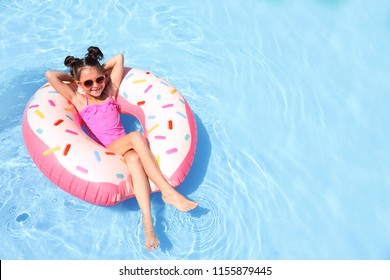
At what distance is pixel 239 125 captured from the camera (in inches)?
169

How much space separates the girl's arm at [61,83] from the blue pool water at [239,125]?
67 centimetres

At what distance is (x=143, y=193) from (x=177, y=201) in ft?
0.83

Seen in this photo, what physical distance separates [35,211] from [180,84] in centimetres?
186

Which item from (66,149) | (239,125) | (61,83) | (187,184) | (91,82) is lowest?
(187,184)

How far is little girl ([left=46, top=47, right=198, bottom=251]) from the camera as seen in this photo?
3270mm

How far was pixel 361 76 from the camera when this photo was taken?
16.1 ft

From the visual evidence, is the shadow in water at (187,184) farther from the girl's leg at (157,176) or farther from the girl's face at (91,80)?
the girl's face at (91,80)

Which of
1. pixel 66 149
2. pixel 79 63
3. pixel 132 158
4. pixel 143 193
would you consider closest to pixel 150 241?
pixel 143 193

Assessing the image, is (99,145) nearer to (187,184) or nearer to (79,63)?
(79,63)

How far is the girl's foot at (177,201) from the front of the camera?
3.27m

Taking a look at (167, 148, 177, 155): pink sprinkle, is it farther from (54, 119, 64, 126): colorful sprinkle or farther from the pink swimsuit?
(54, 119, 64, 126): colorful sprinkle

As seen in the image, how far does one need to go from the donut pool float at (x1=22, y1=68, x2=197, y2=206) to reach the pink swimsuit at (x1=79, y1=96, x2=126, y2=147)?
10cm

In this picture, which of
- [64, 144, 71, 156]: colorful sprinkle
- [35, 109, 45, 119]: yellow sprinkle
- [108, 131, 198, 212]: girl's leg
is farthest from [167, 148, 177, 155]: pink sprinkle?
[35, 109, 45, 119]: yellow sprinkle
